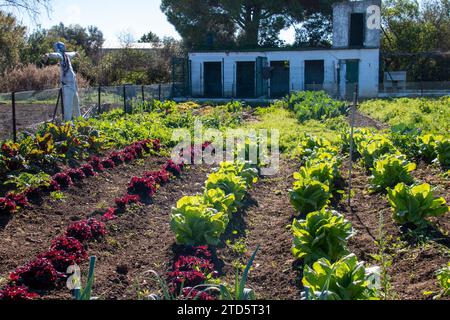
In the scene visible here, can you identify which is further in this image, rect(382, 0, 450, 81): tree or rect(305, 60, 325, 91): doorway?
rect(382, 0, 450, 81): tree

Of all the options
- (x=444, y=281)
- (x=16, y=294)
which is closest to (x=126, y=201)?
(x=16, y=294)

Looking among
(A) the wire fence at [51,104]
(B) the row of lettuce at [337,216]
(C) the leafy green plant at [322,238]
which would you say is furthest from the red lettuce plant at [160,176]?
(A) the wire fence at [51,104]

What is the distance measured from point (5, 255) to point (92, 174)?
12.5 feet

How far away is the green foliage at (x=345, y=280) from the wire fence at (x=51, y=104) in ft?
32.4

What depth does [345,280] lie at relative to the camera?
4.27 meters

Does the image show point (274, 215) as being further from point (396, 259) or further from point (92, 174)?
point (92, 174)

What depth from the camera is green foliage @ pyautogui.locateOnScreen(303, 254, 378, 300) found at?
13.6 feet

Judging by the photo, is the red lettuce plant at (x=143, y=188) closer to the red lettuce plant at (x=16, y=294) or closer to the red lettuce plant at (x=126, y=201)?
the red lettuce plant at (x=126, y=201)

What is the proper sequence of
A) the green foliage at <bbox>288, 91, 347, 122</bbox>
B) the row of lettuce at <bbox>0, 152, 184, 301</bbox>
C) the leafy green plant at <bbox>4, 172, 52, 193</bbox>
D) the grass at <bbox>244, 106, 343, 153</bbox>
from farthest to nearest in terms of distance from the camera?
the green foliage at <bbox>288, 91, 347, 122</bbox>, the grass at <bbox>244, 106, 343, 153</bbox>, the leafy green plant at <bbox>4, 172, 52, 193</bbox>, the row of lettuce at <bbox>0, 152, 184, 301</bbox>

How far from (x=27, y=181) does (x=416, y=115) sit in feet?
41.6

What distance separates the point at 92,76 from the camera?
114 ft

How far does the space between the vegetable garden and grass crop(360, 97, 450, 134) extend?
→ 2.30 meters

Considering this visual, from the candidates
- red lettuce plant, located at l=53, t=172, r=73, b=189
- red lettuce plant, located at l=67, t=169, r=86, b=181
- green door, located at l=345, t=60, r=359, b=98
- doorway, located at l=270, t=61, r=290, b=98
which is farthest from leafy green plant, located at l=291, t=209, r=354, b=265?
doorway, located at l=270, t=61, r=290, b=98

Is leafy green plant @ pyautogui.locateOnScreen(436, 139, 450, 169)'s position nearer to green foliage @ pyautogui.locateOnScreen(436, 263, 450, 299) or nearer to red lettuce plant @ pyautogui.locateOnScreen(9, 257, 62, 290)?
green foliage @ pyautogui.locateOnScreen(436, 263, 450, 299)
